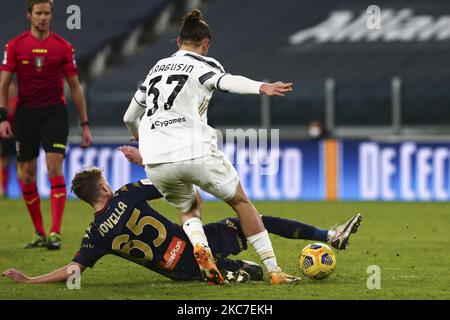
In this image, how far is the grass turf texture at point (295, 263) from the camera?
660 cm

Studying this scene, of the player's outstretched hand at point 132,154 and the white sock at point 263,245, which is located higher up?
the player's outstretched hand at point 132,154

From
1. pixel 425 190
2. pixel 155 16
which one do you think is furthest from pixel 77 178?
pixel 155 16

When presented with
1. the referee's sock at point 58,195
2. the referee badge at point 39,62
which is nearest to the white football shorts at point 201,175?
the referee's sock at point 58,195

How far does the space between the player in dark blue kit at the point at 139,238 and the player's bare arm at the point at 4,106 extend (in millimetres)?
2289

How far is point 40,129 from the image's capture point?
9602mm

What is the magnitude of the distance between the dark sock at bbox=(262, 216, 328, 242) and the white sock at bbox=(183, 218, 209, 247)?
591 millimetres

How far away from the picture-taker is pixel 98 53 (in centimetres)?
2144

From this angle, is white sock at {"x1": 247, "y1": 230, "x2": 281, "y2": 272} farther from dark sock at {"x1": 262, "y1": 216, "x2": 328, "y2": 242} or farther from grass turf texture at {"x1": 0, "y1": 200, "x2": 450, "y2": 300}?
dark sock at {"x1": 262, "y1": 216, "x2": 328, "y2": 242}

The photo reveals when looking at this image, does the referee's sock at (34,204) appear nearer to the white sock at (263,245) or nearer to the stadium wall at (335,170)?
the white sock at (263,245)

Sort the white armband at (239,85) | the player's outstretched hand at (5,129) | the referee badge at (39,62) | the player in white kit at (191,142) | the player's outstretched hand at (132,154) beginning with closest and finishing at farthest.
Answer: the white armband at (239,85) → the player in white kit at (191,142) → the player's outstretched hand at (132,154) → the player's outstretched hand at (5,129) → the referee badge at (39,62)

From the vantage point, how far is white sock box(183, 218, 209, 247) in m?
6.79

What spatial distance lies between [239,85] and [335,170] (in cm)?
938

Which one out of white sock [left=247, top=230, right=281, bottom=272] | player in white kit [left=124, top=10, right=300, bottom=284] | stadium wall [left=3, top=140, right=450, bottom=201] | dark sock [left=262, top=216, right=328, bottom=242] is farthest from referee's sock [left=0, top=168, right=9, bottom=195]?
white sock [left=247, top=230, right=281, bottom=272]
